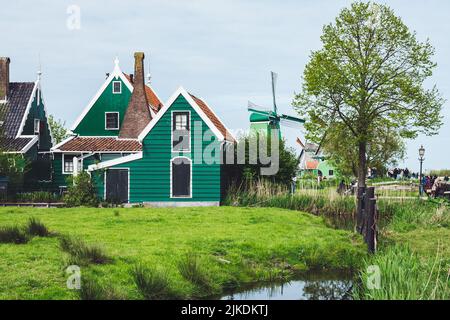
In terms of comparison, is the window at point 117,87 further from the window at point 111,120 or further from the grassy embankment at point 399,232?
the grassy embankment at point 399,232

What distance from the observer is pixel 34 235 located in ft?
48.0

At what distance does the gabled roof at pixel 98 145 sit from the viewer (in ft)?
109

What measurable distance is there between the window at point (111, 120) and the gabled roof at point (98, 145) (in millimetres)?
1579

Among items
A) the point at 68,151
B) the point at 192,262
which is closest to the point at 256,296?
the point at 192,262

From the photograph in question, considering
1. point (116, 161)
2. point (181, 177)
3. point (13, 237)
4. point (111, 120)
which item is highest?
point (111, 120)

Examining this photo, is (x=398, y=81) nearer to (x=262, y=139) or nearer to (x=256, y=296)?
(x=262, y=139)

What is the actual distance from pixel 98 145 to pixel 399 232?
62.6ft

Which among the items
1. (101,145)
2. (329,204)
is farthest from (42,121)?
(329,204)

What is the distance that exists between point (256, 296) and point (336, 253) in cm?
437

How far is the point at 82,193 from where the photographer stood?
28.8m

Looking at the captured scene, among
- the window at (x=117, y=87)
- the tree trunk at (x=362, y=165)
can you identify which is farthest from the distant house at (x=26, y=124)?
the tree trunk at (x=362, y=165)

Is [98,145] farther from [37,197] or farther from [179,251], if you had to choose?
[179,251]

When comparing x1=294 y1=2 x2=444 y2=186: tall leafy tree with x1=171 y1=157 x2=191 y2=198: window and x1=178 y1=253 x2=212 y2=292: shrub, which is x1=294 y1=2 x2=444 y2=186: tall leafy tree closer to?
x1=171 y1=157 x2=191 y2=198: window
